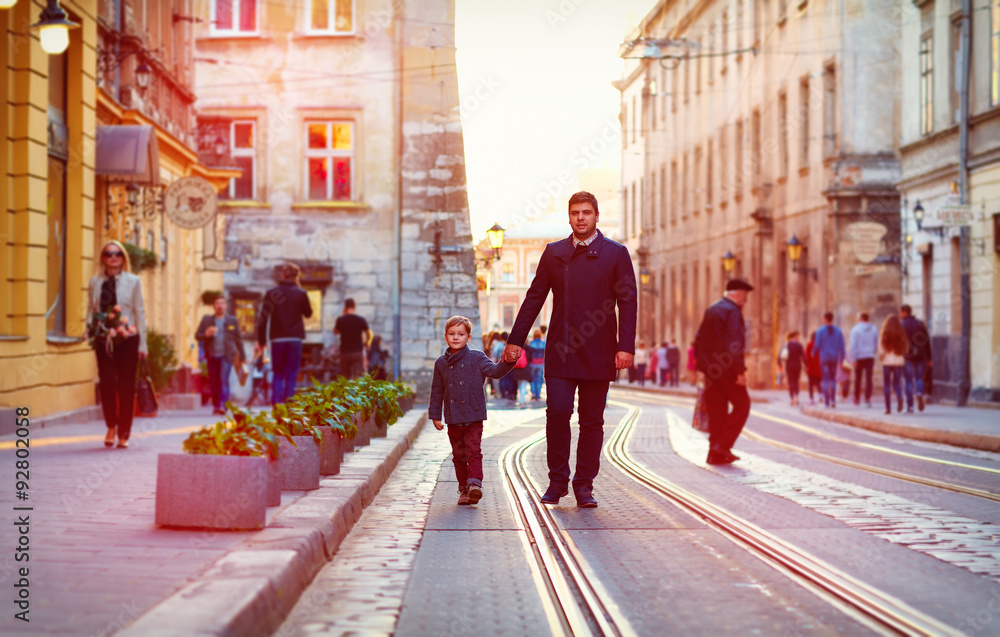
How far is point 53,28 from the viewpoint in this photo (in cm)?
1270

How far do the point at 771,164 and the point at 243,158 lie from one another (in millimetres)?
19614

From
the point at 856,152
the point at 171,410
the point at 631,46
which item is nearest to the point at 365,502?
the point at 171,410

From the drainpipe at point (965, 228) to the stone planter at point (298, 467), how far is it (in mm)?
20243

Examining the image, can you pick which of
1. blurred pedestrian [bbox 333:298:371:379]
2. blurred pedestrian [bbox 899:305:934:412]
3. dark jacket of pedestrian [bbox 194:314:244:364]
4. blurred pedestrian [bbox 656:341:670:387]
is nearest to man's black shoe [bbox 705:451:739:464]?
dark jacket of pedestrian [bbox 194:314:244:364]

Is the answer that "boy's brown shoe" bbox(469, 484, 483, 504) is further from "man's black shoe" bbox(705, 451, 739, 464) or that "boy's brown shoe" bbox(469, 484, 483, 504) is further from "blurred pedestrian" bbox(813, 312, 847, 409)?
"blurred pedestrian" bbox(813, 312, 847, 409)

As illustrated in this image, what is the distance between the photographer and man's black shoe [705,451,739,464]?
12.5 metres

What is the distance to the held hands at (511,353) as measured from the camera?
28.3 feet

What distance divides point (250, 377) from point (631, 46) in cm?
2164

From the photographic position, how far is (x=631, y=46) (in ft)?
143

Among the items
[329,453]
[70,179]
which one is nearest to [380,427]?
[329,453]

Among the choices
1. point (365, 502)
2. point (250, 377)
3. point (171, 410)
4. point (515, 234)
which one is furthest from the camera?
point (515, 234)

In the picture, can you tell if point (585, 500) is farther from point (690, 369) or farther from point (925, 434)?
point (690, 369)

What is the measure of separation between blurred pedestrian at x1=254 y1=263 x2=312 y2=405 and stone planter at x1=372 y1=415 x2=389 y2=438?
3056 millimetres

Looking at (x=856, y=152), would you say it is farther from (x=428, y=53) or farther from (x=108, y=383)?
(x=108, y=383)
